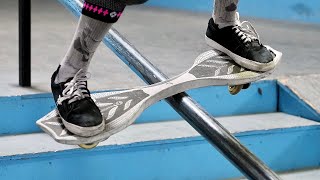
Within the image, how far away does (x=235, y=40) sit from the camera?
4.84 feet

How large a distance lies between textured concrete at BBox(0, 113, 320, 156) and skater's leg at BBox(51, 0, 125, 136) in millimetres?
473

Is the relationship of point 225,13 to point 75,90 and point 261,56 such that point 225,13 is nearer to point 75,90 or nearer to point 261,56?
point 261,56

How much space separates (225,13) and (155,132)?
562mm

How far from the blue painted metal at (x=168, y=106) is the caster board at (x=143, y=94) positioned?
601mm

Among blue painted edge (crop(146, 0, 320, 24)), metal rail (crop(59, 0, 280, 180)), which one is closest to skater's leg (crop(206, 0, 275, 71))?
metal rail (crop(59, 0, 280, 180))

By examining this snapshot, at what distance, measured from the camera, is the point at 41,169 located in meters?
1.72

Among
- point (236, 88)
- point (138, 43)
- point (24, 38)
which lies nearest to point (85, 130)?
point (236, 88)

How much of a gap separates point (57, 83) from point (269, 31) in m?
2.49

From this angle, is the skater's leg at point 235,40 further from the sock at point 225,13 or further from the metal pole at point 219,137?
the metal pole at point 219,137

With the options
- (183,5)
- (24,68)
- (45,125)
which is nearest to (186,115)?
(45,125)

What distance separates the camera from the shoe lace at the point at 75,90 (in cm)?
124

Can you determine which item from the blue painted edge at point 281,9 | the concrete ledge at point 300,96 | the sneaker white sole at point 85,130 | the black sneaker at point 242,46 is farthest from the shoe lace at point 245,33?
the blue painted edge at point 281,9

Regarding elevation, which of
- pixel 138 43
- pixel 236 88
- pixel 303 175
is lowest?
pixel 138 43

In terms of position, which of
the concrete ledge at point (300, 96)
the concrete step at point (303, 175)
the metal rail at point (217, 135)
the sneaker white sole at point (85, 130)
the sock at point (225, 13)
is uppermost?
the sock at point (225, 13)
